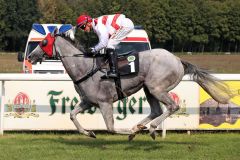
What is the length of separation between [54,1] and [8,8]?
39.0 feet

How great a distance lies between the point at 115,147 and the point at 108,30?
77.5 inches

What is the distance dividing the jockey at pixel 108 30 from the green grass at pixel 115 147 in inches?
50.1

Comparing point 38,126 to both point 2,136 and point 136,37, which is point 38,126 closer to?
point 2,136

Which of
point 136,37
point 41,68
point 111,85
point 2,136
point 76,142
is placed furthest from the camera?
point 136,37

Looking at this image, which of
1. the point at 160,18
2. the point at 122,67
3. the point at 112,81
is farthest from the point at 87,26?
the point at 160,18

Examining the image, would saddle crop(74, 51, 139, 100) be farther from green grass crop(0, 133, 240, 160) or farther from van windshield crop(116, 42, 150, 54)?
van windshield crop(116, 42, 150, 54)

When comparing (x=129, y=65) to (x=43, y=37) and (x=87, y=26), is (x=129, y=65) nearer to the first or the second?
(x=87, y=26)

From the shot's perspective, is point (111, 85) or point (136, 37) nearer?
point (111, 85)

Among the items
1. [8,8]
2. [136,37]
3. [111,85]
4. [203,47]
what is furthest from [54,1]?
[111,85]

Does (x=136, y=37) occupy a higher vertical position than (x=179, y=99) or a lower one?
higher

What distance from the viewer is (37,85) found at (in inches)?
404

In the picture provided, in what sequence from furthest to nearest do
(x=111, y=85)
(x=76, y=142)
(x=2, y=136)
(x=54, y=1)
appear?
(x=54, y=1) → (x=2, y=136) → (x=76, y=142) → (x=111, y=85)

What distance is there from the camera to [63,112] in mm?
10289

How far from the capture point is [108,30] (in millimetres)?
8352
